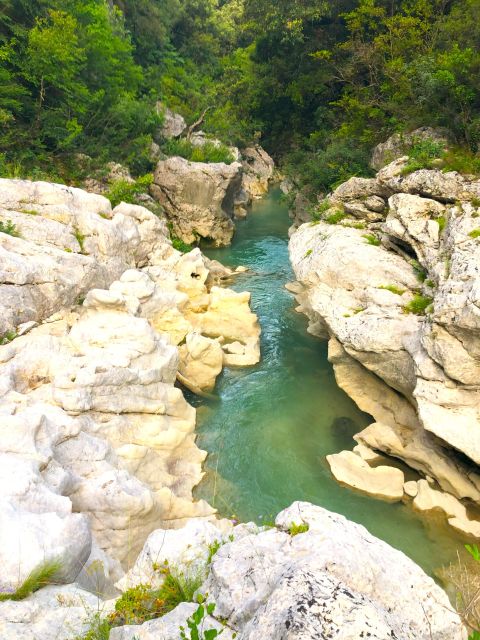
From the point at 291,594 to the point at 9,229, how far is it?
37.7ft

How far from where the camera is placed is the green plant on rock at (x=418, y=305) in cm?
1032

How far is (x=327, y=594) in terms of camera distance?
3.12 metres

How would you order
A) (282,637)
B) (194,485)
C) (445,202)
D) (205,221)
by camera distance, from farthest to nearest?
1. (205,221)
2. (445,202)
3. (194,485)
4. (282,637)

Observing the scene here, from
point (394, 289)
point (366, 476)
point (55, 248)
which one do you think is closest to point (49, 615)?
point (366, 476)

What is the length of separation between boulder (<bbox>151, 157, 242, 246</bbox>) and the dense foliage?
1.55 metres

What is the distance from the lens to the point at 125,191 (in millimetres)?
20781

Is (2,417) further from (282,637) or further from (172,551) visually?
(282,637)

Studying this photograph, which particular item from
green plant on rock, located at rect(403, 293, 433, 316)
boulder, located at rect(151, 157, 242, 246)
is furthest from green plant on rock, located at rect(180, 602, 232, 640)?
boulder, located at rect(151, 157, 242, 246)

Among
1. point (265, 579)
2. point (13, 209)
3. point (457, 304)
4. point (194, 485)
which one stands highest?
point (13, 209)

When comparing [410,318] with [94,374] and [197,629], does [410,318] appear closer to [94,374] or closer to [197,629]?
[94,374]

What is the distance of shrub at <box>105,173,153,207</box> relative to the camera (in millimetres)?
20188

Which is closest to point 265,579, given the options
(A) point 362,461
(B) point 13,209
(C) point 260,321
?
(A) point 362,461

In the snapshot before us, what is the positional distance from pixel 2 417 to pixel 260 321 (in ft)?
37.5

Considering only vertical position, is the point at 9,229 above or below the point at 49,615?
above
